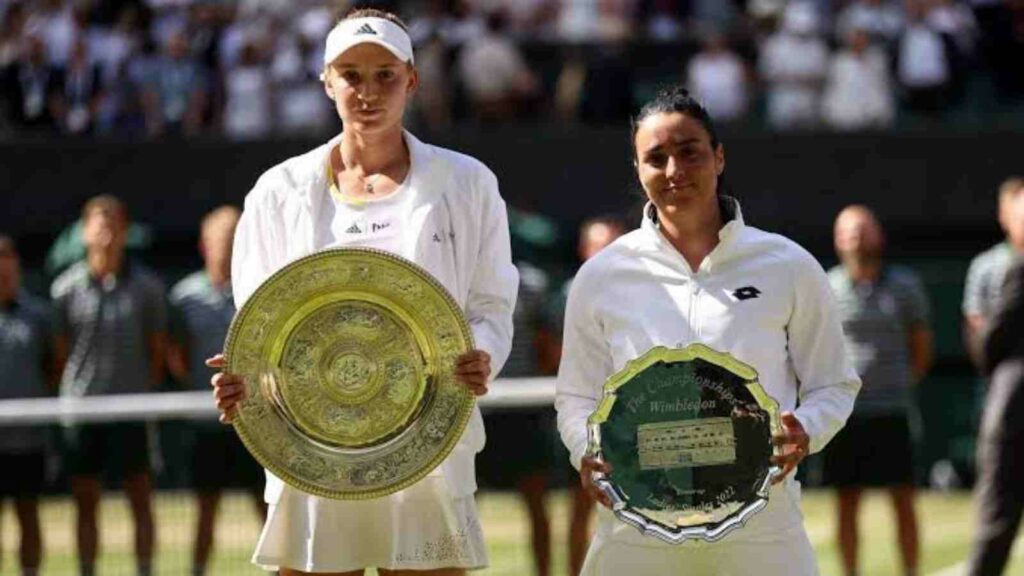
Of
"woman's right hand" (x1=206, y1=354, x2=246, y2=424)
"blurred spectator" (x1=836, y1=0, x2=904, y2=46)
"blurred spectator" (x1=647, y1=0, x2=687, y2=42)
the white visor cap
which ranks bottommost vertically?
"woman's right hand" (x1=206, y1=354, x2=246, y2=424)

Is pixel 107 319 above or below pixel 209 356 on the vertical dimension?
above

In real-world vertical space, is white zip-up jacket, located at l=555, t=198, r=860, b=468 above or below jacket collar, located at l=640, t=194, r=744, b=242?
below

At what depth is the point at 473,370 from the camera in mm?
5523

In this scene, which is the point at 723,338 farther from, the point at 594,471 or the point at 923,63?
the point at 923,63

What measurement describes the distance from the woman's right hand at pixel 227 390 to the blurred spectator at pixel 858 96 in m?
15.4

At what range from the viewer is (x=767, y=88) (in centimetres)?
2091

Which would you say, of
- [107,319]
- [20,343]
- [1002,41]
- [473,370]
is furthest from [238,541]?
[1002,41]

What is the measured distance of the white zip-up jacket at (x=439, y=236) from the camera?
5730mm

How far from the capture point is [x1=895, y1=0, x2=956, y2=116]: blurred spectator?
2050 centimetres

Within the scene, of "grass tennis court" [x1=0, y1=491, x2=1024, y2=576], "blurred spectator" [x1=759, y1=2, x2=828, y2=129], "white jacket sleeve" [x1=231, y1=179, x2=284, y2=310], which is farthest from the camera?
"blurred spectator" [x1=759, y1=2, x2=828, y2=129]

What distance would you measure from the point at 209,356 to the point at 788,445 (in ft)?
27.3

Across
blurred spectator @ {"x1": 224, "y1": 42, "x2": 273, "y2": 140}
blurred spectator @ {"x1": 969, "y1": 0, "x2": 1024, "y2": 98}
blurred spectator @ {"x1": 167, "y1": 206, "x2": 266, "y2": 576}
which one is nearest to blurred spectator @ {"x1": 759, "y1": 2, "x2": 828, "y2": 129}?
blurred spectator @ {"x1": 969, "y1": 0, "x2": 1024, "y2": 98}

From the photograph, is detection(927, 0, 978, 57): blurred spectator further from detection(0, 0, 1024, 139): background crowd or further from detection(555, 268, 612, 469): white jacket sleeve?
detection(555, 268, 612, 469): white jacket sleeve

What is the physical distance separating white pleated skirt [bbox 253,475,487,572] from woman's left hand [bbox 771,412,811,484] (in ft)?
2.92
